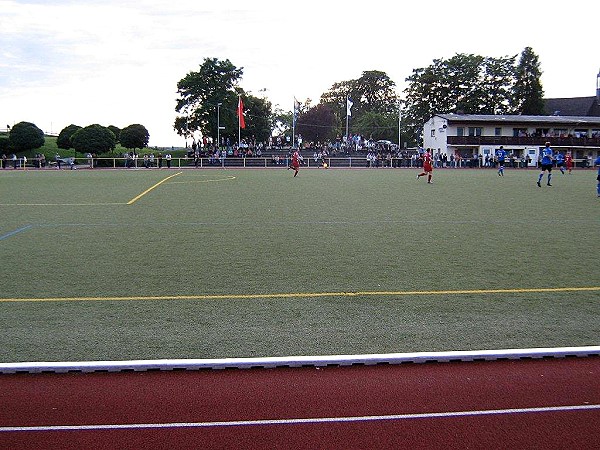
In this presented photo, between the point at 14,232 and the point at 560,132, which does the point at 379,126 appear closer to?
the point at 560,132

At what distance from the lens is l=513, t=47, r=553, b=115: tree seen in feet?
302

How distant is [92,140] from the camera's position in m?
67.9

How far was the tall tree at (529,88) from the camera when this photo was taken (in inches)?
3620

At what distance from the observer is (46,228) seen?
15.5m

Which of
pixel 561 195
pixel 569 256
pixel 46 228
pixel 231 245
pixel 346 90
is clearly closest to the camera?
pixel 569 256

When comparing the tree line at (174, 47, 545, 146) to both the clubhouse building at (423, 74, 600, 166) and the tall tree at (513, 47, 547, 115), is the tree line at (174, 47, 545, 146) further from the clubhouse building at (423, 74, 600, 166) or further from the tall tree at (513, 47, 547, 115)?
the clubhouse building at (423, 74, 600, 166)

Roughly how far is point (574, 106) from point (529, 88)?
18.3 metres

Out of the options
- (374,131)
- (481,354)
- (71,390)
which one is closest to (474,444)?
(481,354)

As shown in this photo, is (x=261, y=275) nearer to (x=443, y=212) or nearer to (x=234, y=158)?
(x=443, y=212)

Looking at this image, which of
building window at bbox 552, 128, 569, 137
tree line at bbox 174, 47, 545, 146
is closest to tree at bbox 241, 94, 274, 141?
tree line at bbox 174, 47, 545, 146

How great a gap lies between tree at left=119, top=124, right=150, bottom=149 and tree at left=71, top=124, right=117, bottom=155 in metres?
10.4

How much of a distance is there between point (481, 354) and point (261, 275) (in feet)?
14.8

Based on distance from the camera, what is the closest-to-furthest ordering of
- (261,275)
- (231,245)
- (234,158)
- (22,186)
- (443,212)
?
1. (261,275)
2. (231,245)
3. (443,212)
4. (22,186)
5. (234,158)

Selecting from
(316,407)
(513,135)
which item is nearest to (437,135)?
(513,135)
